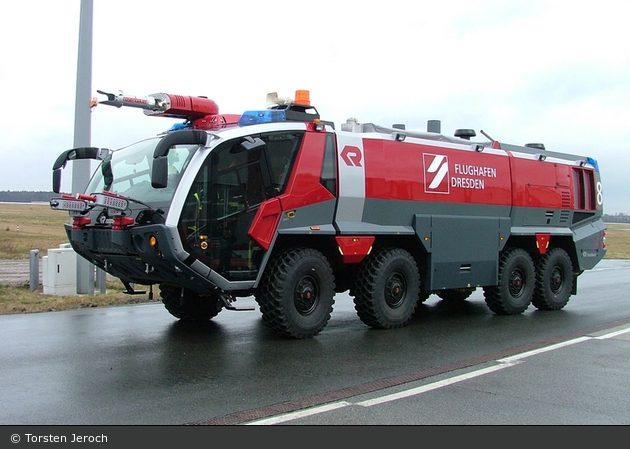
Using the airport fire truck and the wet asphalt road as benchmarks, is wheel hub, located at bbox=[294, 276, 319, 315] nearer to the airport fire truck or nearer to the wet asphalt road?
the airport fire truck

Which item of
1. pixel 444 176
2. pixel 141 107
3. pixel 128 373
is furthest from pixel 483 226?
pixel 128 373

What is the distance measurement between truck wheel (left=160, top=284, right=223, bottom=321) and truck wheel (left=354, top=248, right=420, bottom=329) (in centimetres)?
211

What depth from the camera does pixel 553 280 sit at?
42.1 ft

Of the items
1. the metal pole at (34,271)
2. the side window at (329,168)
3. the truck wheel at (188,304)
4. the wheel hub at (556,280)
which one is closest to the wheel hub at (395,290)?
the side window at (329,168)

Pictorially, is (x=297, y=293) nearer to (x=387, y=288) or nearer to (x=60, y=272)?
(x=387, y=288)

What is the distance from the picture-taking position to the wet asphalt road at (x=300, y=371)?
222 inches

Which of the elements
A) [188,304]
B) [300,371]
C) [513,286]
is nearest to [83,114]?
[188,304]

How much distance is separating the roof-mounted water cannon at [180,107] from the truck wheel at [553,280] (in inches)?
255

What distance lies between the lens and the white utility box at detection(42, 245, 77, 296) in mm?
13320

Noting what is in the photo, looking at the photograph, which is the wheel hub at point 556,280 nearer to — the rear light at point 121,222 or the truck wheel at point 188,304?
the truck wheel at point 188,304

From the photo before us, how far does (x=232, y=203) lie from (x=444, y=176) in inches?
150

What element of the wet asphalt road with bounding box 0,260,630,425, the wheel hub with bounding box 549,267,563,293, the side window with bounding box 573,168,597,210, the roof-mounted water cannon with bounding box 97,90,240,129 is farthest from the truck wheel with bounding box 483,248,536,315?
the roof-mounted water cannon with bounding box 97,90,240,129

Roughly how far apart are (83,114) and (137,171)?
524 cm

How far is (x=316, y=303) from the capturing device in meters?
9.00
